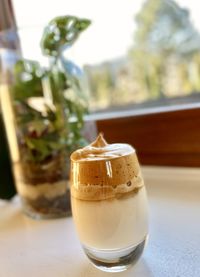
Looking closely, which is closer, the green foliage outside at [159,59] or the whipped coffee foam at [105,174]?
the whipped coffee foam at [105,174]

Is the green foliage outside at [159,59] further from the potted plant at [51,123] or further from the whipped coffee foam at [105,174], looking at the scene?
the whipped coffee foam at [105,174]

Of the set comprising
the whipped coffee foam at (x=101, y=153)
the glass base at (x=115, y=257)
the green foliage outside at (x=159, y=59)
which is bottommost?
the glass base at (x=115, y=257)

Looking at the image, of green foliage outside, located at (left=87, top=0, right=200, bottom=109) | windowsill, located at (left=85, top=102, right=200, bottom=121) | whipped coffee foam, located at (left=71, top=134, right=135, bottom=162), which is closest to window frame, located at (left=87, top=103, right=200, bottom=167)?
windowsill, located at (left=85, top=102, right=200, bottom=121)

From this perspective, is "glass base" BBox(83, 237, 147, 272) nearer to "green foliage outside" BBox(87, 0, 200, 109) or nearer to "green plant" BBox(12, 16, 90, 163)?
"green plant" BBox(12, 16, 90, 163)

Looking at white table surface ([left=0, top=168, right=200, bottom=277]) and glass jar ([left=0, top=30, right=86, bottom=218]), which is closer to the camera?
white table surface ([left=0, top=168, right=200, bottom=277])

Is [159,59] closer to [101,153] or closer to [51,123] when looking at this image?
[51,123]

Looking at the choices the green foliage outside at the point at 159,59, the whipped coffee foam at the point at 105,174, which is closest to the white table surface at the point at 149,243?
the whipped coffee foam at the point at 105,174

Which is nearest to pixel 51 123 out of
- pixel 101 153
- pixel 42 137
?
pixel 42 137
